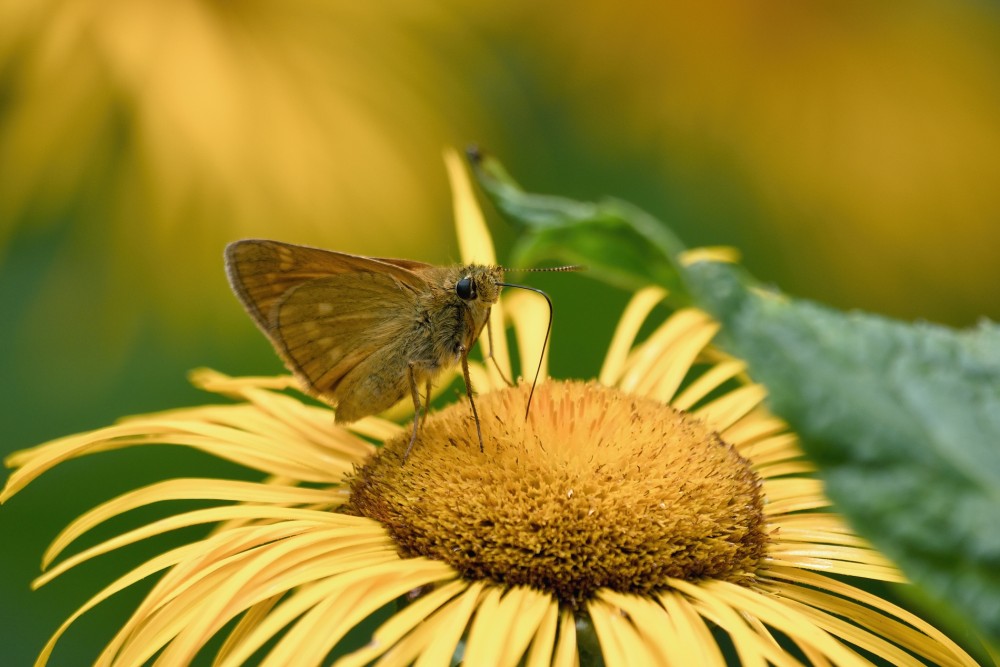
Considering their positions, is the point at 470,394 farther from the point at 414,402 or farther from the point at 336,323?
the point at 336,323

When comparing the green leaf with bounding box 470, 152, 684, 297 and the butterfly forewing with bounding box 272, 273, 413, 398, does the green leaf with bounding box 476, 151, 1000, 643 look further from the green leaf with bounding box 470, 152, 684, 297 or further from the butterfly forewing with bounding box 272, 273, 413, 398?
the butterfly forewing with bounding box 272, 273, 413, 398

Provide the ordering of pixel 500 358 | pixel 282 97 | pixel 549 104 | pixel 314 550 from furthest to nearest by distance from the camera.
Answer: pixel 549 104 < pixel 282 97 < pixel 500 358 < pixel 314 550

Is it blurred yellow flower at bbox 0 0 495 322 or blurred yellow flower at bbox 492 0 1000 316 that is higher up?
blurred yellow flower at bbox 492 0 1000 316

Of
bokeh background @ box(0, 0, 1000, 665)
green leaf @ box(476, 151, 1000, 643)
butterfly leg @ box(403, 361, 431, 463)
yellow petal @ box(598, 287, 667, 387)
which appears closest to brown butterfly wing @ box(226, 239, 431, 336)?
butterfly leg @ box(403, 361, 431, 463)

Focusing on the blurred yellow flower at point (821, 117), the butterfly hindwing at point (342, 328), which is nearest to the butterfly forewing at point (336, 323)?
the butterfly hindwing at point (342, 328)

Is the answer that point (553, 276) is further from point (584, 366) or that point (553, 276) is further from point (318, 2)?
point (318, 2)

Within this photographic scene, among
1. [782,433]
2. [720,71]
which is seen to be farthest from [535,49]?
[782,433]
